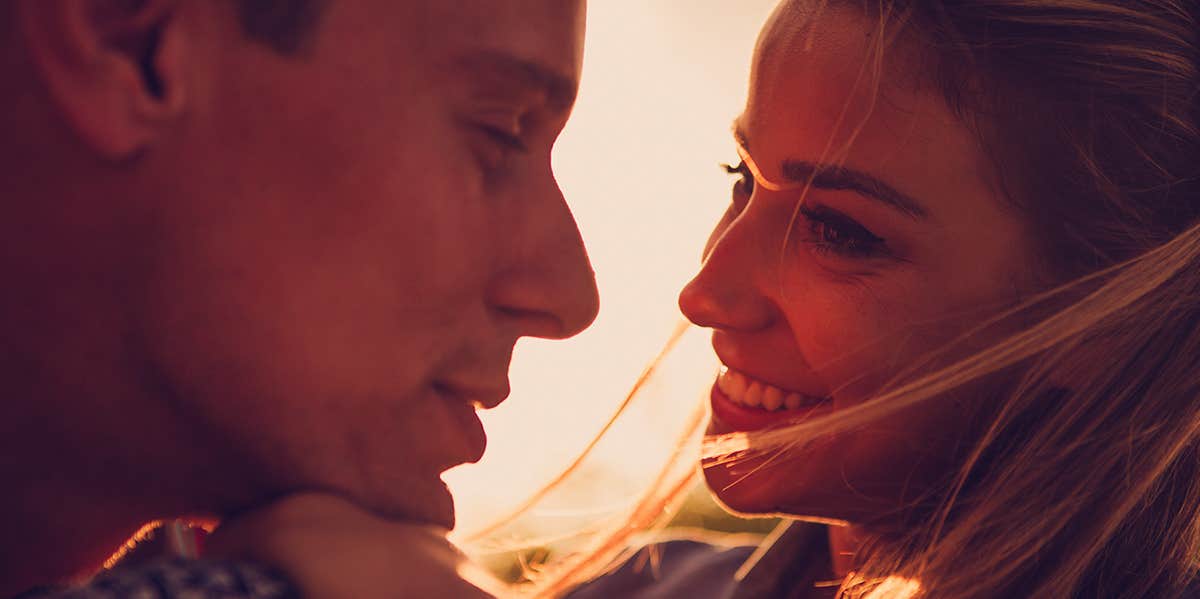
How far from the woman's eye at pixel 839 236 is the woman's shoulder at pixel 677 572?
0.86 meters

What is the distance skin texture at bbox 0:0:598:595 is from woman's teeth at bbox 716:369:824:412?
86cm

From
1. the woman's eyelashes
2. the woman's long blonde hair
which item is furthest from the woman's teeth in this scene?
the woman's eyelashes

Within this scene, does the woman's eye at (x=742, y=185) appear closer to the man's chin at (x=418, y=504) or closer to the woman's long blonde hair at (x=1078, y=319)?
the woman's long blonde hair at (x=1078, y=319)

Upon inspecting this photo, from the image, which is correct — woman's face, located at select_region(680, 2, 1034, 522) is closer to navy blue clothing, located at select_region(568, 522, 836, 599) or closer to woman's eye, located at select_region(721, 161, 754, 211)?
woman's eye, located at select_region(721, 161, 754, 211)

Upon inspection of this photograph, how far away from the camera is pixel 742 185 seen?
2041 millimetres

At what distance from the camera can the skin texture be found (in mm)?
942

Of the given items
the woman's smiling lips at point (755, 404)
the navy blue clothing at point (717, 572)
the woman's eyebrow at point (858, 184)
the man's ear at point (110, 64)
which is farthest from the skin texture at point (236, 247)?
the navy blue clothing at point (717, 572)

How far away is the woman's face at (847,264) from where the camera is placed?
163cm

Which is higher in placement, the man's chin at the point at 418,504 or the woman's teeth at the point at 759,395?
the woman's teeth at the point at 759,395

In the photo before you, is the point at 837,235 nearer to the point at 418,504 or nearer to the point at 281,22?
the point at 418,504

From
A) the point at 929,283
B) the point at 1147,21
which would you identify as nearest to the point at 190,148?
the point at 929,283

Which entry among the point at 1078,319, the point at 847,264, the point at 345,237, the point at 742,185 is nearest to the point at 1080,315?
the point at 1078,319

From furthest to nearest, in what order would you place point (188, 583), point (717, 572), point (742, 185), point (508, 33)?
point (717, 572) < point (742, 185) < point (508, 33) < point (188, 583)

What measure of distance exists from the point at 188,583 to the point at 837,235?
1194mm
